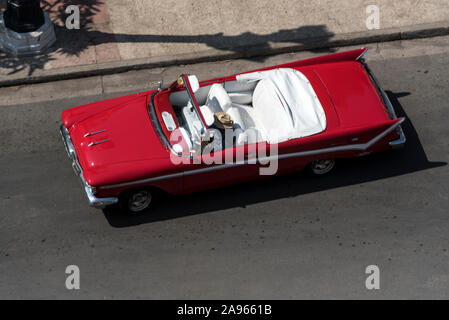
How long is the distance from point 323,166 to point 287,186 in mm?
642

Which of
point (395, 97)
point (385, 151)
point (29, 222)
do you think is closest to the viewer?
point (29, 222)

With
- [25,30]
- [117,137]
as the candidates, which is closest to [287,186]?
[117,137]

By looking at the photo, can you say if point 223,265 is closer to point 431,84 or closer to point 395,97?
point 395,97

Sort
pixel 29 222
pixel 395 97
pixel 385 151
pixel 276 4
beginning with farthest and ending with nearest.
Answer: pixel 276 4 → pixel 395 97 → pixel 385 151 → pixel 29 222

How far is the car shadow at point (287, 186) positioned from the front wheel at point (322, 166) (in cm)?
13

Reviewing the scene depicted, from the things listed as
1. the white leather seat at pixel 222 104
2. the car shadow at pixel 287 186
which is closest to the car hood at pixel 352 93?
the car shadow at pixel 287 186

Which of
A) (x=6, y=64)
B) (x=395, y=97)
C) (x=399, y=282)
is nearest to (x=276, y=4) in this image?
(x=395, y=97)

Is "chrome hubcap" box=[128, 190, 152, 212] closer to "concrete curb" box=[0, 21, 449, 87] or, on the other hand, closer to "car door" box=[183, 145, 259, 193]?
"car door" box=[183, 145, 259, 193]

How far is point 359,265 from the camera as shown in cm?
834

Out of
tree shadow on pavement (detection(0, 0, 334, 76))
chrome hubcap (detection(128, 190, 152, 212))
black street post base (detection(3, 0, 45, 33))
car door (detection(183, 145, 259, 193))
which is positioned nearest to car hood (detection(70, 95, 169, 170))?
car door (detection(183, 145, 259, 193))

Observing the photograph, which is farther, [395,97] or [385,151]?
[395,97]

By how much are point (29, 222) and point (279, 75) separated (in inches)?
175

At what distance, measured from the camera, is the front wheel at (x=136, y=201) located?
8405 millimetres

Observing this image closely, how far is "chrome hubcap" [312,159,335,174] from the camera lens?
8961 millimetres
